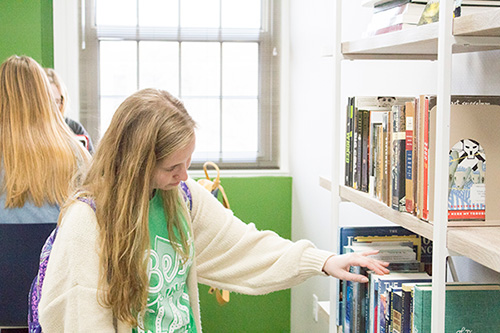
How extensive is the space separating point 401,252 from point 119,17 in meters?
2.75

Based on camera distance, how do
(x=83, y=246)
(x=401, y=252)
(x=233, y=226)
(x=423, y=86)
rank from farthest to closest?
(x=423, y=86)
(x=233, y=226)
(x=401, y=252)
(x=83, y=246)

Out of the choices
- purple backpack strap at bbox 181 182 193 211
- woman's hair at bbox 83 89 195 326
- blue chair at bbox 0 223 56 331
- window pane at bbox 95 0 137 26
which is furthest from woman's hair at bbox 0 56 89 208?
window pane at bbox 95 0 137 26

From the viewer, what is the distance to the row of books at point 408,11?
4.31 feet

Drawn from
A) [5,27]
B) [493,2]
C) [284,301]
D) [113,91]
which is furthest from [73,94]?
[493,2]

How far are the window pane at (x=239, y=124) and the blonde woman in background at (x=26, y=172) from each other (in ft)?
5.63

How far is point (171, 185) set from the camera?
168 cm

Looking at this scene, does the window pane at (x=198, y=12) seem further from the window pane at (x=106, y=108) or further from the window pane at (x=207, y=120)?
the window pane at (x=106, y=108)

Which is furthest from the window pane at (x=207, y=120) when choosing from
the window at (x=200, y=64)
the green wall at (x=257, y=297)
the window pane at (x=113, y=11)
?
the window pane at (x=113, y=11)

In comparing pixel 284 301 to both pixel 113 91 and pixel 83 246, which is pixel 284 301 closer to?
pixel 113 91

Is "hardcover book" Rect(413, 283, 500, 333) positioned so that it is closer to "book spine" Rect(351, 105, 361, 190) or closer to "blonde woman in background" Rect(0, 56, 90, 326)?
"book spine" Rect(351, 105, 361, 190)

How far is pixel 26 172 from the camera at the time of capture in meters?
2.31

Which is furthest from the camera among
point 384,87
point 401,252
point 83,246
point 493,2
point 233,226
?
point 384,87

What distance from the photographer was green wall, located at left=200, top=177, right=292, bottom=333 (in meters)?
4.05

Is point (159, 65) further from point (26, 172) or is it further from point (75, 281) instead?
point (75, 281)
